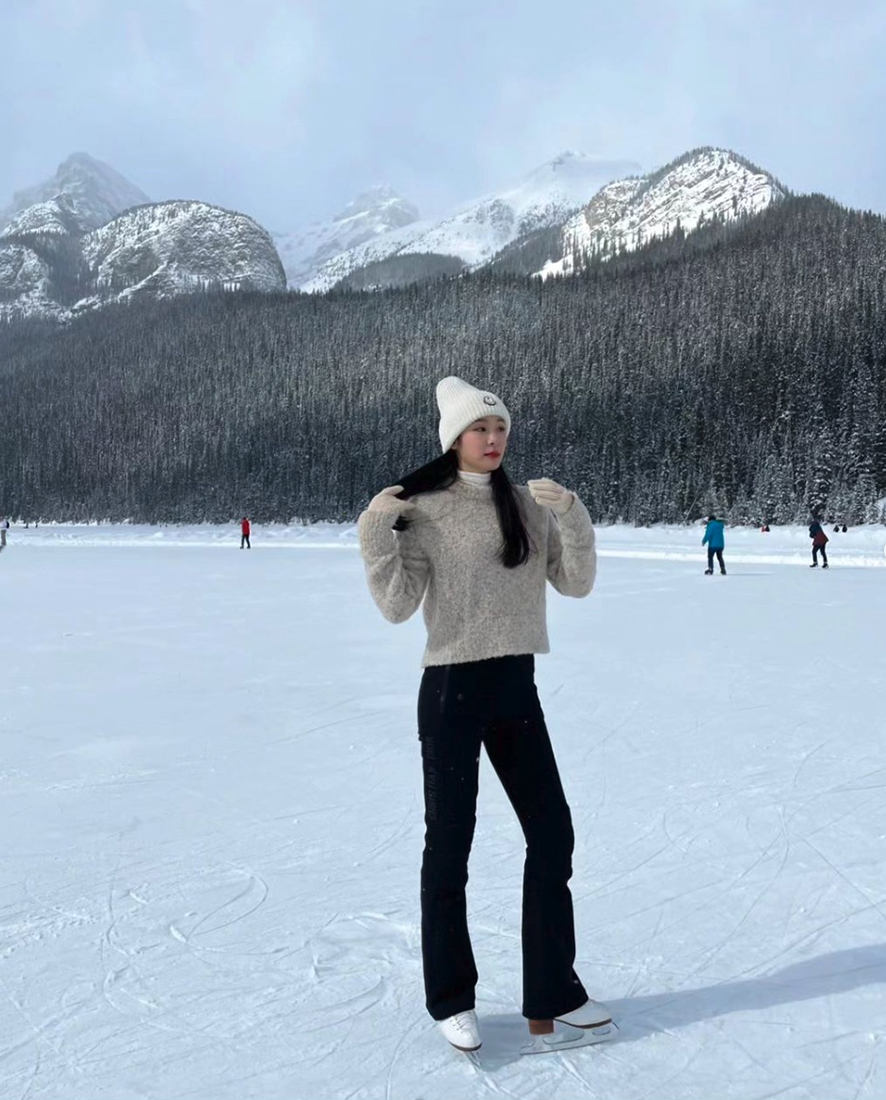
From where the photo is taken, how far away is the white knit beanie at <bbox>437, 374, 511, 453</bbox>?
2.45 meters

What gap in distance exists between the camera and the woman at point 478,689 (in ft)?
7.96

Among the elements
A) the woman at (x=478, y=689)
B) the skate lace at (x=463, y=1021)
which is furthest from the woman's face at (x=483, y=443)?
the skate lace at (x=463, y=1021)

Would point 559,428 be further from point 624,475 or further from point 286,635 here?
point 286,635

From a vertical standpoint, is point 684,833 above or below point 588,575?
below

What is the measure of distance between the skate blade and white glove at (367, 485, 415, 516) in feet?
5.00

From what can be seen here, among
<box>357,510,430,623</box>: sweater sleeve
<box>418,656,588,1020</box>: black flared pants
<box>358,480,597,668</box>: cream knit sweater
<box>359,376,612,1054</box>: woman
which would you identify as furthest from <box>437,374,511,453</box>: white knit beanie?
<box>418,656,588,1020</box>: black flared pants

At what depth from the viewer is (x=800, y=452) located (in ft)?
181

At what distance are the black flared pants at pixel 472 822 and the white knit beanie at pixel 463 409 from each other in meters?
0.67

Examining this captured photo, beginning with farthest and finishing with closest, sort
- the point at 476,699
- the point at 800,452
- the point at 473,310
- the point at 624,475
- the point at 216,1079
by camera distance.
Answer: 1. the point at 473,310
2. the point at 624,475
3. the point at 800,452
4. the point at 476,699
5. the point at 216,1079

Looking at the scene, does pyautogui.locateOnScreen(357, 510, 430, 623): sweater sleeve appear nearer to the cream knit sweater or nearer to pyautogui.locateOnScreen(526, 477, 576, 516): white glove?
the cream knit sweater

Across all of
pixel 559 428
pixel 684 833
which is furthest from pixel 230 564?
pixel 559 428

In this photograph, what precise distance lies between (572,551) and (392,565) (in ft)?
1.79

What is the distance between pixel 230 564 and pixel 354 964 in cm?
2252

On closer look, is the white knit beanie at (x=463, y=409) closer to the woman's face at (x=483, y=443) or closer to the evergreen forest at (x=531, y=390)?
the woman's face at (x=483, y=443)
